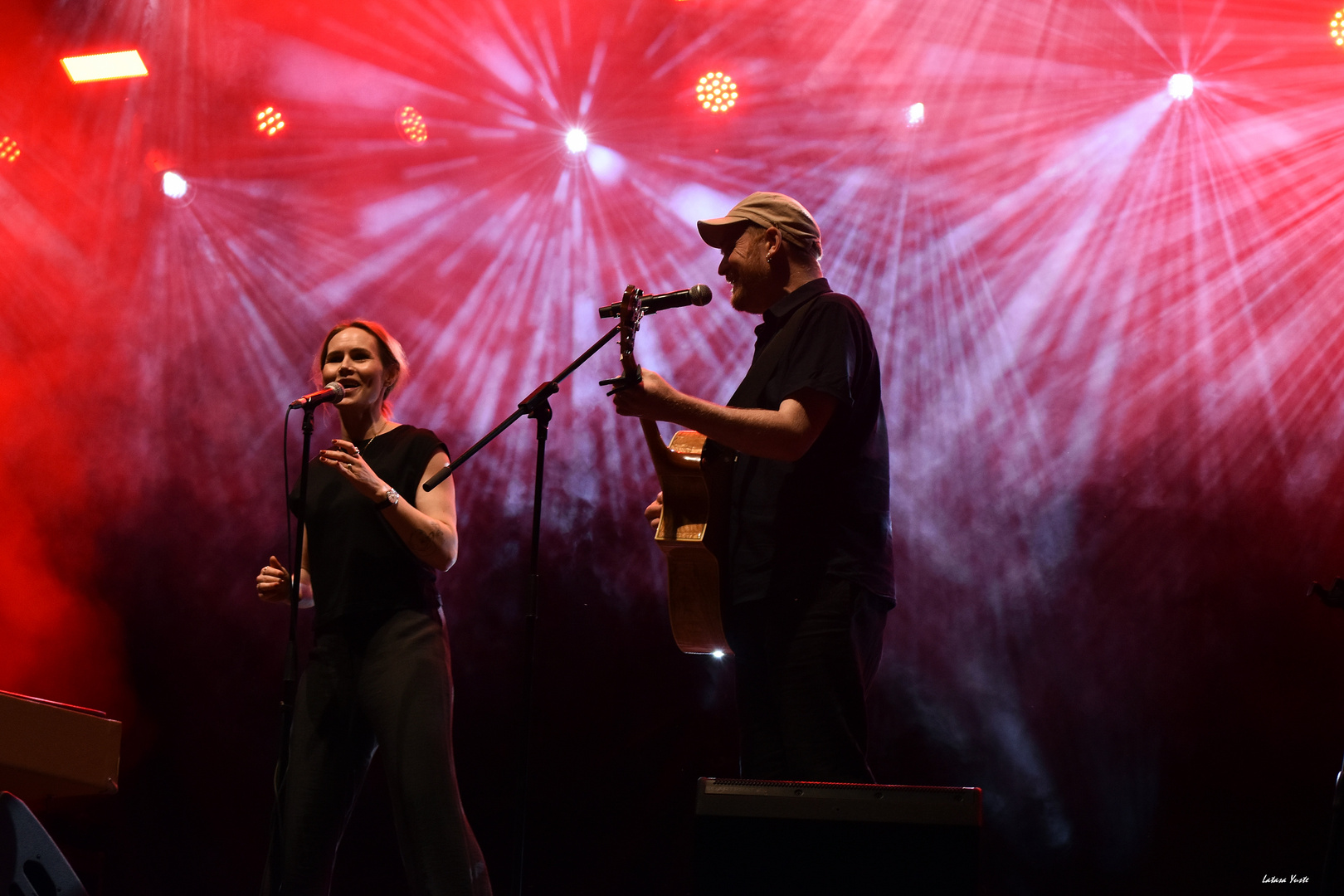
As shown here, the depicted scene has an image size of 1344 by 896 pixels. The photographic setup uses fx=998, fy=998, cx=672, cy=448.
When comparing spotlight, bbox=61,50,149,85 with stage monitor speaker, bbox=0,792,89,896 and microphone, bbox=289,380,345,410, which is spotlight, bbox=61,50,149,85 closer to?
microphone, bbox=289,380,345,410

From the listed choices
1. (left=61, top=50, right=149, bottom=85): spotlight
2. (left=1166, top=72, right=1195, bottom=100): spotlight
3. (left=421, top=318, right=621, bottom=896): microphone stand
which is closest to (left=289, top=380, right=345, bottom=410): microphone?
(left=421, top=318, right=621, bottom=896): microphone stand

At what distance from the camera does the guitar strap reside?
7.50 ft

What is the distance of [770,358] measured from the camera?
234 cm

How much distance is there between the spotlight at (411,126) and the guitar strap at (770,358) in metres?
3.75

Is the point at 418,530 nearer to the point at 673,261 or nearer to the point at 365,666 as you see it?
the point at 365,666

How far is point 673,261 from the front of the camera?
5250 mm

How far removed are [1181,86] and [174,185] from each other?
5.20m

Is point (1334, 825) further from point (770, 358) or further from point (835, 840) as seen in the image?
point (770, 358)

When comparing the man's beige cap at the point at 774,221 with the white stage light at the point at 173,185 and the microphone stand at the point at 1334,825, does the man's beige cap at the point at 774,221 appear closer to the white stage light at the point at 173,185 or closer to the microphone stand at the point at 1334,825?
the microphone stand at the point at 1334,825

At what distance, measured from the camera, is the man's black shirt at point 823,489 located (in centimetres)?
213

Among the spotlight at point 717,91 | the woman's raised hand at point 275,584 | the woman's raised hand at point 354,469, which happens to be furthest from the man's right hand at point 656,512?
the spotlight at point 717,91

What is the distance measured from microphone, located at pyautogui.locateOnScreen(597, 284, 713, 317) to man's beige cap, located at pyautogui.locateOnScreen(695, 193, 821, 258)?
207 mm

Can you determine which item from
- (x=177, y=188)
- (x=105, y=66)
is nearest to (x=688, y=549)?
(x=177, y=188)

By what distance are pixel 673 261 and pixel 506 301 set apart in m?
0.93
